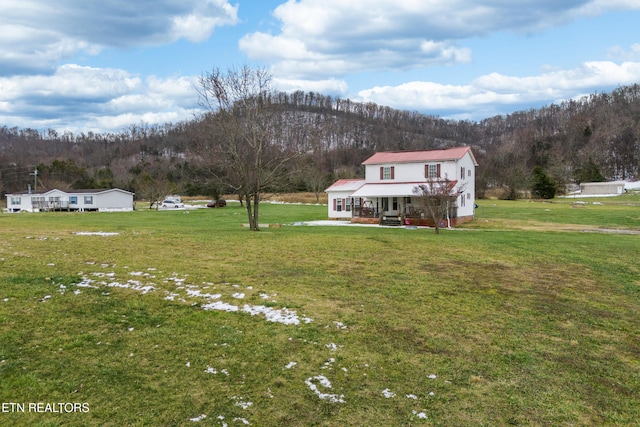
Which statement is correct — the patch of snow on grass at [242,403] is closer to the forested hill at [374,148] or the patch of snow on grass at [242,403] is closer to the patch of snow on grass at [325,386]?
the patch of snow on grass at [325,386]

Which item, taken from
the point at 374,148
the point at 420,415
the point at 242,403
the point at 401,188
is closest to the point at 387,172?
the point at 401,188

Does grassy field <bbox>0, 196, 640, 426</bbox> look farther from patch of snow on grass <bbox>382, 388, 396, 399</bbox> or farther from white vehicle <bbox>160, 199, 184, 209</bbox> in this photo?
white vehicle <bbox>160, 199, 184, 209</bbox>

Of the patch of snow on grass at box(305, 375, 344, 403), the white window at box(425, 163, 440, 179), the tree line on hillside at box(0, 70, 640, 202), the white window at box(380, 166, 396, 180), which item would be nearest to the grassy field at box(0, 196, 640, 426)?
the patch of snow on grass at box(305, 375, 344, 403)

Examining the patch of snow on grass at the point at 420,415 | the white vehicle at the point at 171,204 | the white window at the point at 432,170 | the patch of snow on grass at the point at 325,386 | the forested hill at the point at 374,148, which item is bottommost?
the patch of snow on grass at the point at 420,415

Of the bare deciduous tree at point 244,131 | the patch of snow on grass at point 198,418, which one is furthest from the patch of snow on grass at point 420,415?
the bare deciduous tree at point 244,131

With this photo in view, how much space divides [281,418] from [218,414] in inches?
28.6

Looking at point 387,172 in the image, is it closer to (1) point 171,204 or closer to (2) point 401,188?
(2) point 401,188

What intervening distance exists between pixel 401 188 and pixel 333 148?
12289 cm

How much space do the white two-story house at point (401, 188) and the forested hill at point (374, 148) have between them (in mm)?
26112

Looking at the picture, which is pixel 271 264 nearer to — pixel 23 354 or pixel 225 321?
pixel 225 321

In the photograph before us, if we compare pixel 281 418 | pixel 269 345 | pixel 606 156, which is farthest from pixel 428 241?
pixel 606 156

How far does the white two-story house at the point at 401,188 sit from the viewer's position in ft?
107

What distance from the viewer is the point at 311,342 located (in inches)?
265

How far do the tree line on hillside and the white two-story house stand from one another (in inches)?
202
